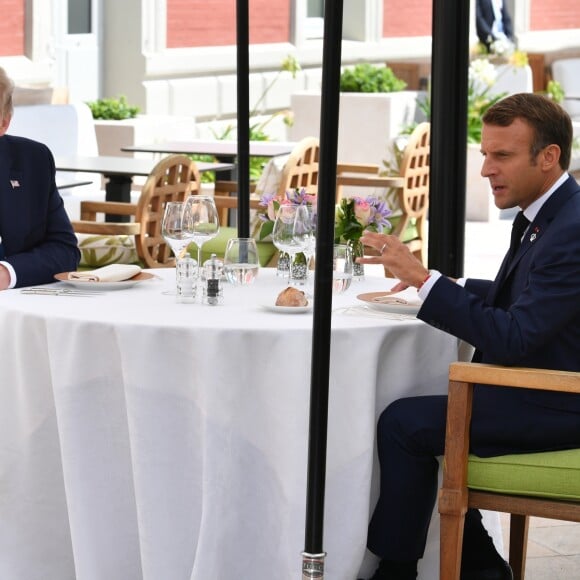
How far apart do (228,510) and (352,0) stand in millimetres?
15431

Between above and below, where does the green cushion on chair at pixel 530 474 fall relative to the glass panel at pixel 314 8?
below

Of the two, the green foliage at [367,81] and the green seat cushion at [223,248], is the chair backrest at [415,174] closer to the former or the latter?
the green seat cushion at [223,248]

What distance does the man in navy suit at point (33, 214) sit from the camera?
143 inches

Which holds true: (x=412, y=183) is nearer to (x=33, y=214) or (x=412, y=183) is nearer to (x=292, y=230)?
(x=33, y=214)

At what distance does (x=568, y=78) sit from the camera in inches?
651

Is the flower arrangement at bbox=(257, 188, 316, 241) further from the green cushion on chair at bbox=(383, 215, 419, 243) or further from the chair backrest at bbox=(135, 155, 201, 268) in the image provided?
the green cushion on chair at bbox=(383, 215, 419, 243)

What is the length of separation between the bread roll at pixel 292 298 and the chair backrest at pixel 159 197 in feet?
11.4

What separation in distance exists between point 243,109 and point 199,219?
0.69 metres

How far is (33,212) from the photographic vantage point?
146 inches

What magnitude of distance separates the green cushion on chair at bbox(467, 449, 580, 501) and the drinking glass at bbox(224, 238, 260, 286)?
0.90 metres

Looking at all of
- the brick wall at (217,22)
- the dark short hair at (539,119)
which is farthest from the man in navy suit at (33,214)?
the brick wall at (217,22)

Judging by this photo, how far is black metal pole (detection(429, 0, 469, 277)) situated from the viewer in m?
4.29

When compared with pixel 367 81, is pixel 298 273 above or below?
below

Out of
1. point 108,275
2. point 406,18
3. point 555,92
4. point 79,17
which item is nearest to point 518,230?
point 108,275
